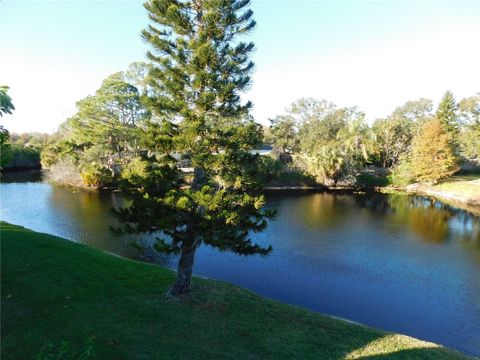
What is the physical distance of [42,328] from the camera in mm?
7816

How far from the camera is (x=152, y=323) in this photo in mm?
8742

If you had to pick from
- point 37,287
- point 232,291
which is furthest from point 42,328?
point 232,291

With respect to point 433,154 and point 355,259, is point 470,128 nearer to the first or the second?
point 433,154

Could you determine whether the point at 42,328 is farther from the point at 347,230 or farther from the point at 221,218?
the point at 347,230

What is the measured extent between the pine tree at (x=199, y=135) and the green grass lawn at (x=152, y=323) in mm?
1511

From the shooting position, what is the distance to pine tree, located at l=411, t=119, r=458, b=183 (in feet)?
131

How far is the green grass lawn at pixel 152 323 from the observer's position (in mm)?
7562

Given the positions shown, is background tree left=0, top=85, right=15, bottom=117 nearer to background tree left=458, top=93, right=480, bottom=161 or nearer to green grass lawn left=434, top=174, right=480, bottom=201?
green grass lawn left=434, top=174, right=480, bottom=201

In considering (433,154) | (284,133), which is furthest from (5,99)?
(284,133)

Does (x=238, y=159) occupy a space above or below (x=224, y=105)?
below

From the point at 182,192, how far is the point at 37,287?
5.17 meters

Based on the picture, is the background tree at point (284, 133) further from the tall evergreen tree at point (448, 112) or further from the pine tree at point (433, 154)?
the tall evergreen tree at point (448, 112)

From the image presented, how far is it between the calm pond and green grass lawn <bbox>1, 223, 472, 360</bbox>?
306cm

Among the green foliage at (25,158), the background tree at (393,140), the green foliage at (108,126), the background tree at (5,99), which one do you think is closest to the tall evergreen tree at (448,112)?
the background tree at (393,140)
